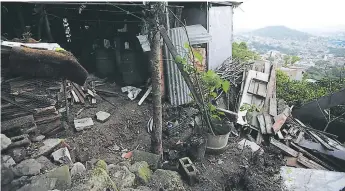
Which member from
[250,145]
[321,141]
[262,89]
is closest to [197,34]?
[262,89]

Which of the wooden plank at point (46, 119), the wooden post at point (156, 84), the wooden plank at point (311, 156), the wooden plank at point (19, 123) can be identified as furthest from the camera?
the wooden plank at point (311, 156)

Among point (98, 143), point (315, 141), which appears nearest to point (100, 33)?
point (98, 143)

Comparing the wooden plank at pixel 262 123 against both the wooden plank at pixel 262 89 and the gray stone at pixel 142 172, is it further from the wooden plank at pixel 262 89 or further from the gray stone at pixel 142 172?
the gray stone at pixel 142 172

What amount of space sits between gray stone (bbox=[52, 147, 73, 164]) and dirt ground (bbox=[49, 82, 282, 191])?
472 millimetres

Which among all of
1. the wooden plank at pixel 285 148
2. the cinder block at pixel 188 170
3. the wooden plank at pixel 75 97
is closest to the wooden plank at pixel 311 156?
the wooden plank at pixel 285 148

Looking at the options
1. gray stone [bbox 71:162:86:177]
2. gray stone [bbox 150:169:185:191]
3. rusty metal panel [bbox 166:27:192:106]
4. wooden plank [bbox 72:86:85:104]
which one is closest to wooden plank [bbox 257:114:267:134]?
rusty metal panel [bbox 166:27:192:106]

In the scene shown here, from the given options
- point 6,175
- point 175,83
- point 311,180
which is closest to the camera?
point 6,175

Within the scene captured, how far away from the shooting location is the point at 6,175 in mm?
2984

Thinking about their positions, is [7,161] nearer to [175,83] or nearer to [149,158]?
[149,158]

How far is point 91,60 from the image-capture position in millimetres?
9719

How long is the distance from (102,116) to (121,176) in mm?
3100

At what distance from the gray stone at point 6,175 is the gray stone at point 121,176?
4.91 feet

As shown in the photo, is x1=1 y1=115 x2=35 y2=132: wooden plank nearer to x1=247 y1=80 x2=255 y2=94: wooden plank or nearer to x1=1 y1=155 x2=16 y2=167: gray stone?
x1=1 y1=155 x2=16 y2=167: gray stone

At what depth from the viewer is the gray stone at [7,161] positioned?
315 cm
